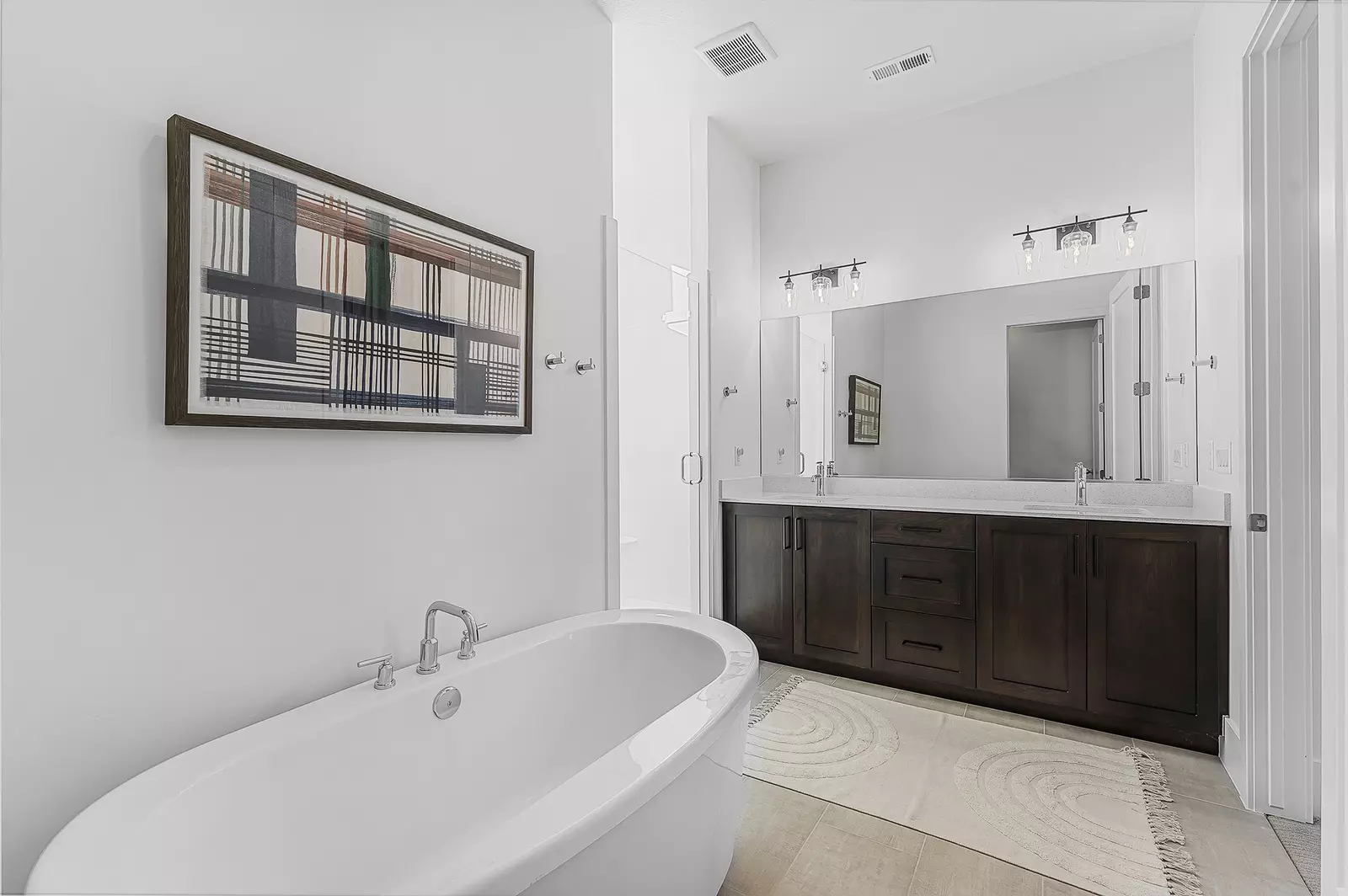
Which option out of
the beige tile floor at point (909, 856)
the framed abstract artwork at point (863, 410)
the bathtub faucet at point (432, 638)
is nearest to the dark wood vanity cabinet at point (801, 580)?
the framed abstract artwork at point (863, 410)

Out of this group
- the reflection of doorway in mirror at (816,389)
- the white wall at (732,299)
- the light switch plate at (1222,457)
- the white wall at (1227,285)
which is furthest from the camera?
the reflection of doorway in mirror at (816,389)

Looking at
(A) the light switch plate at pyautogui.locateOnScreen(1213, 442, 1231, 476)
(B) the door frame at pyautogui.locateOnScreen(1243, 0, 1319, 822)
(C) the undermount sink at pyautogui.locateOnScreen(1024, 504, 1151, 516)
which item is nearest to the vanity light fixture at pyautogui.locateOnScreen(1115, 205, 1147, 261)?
(B) the door frame at pyautogui.locateOnScreen(1243, 0, 1319, 822)

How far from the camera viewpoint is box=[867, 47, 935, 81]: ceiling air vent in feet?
8.89

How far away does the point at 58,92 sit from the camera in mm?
1075

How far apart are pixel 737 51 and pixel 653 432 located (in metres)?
2.01

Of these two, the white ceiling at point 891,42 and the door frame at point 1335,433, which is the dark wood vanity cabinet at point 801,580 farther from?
the white ceiling at point 891,42

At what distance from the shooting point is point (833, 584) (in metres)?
2.97

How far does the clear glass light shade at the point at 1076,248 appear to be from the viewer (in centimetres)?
282

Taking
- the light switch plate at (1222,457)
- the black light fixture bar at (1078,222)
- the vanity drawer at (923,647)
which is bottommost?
the vanity drawer at (923,647)

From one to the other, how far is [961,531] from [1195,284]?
53.6 inches

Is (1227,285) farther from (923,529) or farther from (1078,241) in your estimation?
(923,529)

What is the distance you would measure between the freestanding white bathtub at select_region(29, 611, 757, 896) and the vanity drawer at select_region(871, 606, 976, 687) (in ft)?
4.29

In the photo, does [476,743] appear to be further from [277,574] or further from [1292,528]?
[1292,528]

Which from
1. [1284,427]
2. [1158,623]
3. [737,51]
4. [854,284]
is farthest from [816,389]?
[1284,427]
